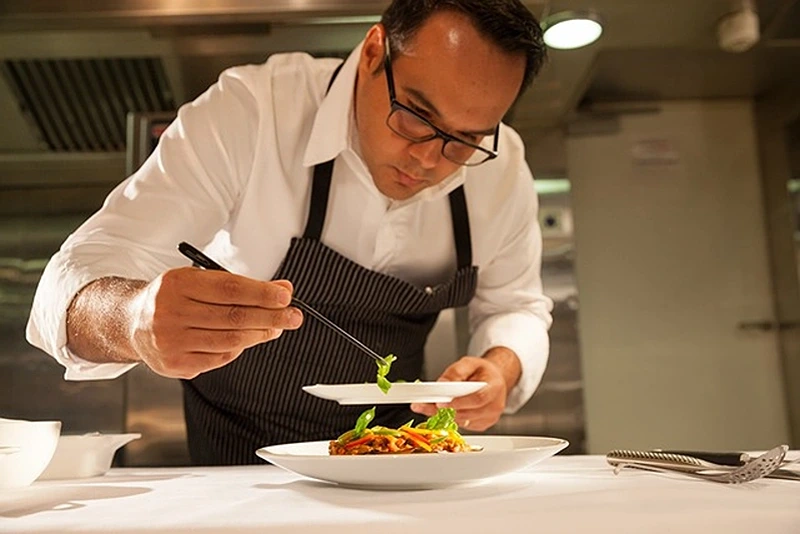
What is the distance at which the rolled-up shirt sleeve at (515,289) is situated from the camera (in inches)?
61.6

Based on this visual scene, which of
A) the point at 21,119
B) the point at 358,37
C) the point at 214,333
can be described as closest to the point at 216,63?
the point at 358,37

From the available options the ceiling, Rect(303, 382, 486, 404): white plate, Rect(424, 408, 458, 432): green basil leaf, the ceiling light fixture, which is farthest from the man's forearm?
the ceiling light fixture

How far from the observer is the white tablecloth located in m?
Answer: 0.57

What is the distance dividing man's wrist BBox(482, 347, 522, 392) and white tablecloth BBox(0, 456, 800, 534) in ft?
1.94

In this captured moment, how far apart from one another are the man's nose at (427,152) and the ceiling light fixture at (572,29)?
2.72 feet

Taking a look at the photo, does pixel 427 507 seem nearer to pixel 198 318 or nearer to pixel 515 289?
pixel 198 318

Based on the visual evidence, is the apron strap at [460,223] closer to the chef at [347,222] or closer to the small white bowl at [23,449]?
the chef at [347,222]

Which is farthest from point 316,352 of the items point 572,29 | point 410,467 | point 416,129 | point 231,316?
point 572,29

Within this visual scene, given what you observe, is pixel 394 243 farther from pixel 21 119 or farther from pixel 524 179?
pixel 21 119

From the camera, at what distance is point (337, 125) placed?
4.58ft

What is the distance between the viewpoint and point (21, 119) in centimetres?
235

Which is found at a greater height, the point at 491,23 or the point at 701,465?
the point at 491,23

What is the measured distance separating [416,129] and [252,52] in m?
0.93

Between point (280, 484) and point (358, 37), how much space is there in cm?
138
